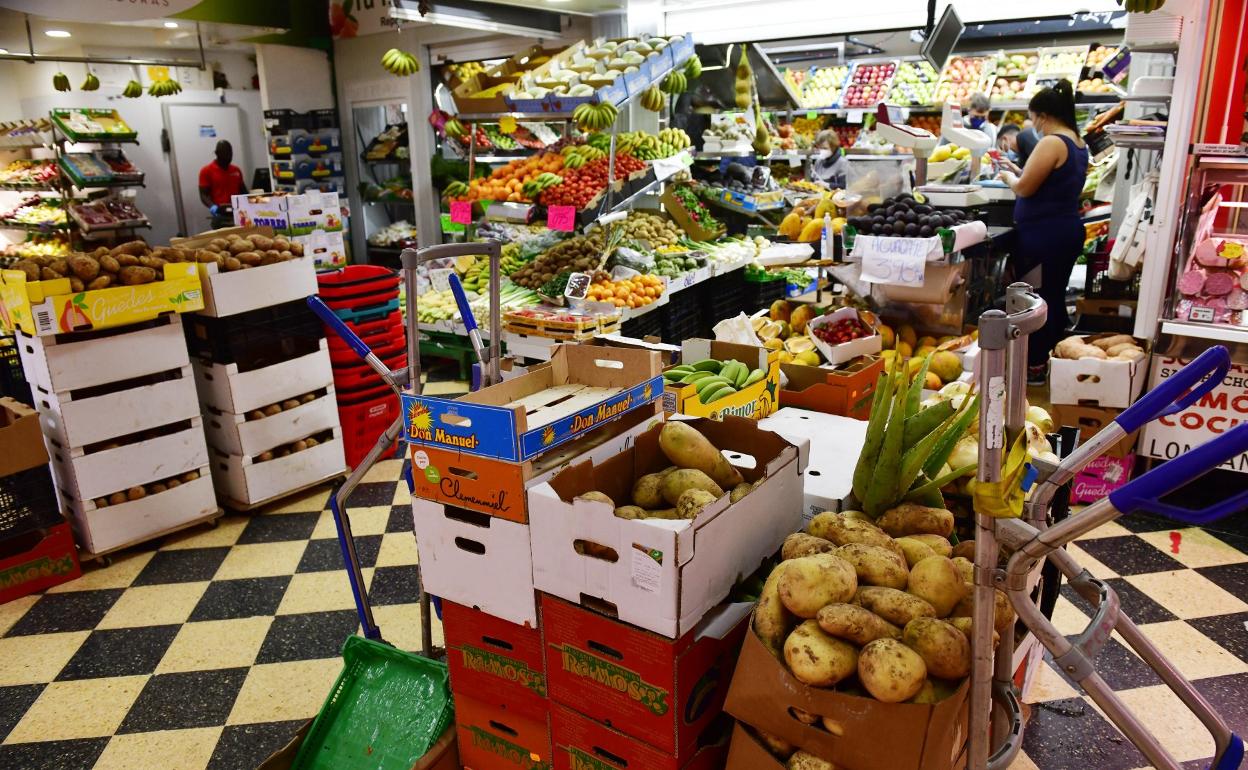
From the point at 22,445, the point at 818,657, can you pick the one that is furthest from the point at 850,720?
→ the point at 22,445

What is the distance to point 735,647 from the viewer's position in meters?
1.74

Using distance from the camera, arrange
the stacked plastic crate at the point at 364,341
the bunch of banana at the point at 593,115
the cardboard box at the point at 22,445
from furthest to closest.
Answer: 1. the bunch of banana at the point at 593,115
2. the stacked plastic crate at the point at 364,341
3. the cardboard box at the point at 22,445

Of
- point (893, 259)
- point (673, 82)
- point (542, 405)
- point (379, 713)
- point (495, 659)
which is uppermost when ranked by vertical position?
point (673, 82)

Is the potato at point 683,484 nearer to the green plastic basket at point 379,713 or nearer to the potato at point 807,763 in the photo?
the potato at point 807,763

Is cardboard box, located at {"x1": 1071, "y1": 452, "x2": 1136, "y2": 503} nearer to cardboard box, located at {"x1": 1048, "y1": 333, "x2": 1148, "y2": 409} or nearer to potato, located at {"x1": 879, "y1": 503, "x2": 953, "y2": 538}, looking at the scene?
cardboard box, located at {"x1": 1048, "y1": 333, "x2": 1148, "y2": 409}

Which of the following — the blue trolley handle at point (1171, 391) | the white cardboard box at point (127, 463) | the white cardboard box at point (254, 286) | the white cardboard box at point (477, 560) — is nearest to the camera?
the blue trolley handle at point (1171, 391)

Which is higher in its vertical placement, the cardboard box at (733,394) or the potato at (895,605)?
the cardboard box at (733,394)

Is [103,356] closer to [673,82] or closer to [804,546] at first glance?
[804,546]

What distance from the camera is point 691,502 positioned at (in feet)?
5.69

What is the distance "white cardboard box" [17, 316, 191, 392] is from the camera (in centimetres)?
347

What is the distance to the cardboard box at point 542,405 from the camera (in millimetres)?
1744

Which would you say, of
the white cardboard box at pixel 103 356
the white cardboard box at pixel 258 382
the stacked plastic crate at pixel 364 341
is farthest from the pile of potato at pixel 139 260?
the white cardboard box at pixel 258 382

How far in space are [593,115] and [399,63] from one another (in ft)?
12.4

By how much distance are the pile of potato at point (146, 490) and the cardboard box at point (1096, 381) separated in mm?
4187
